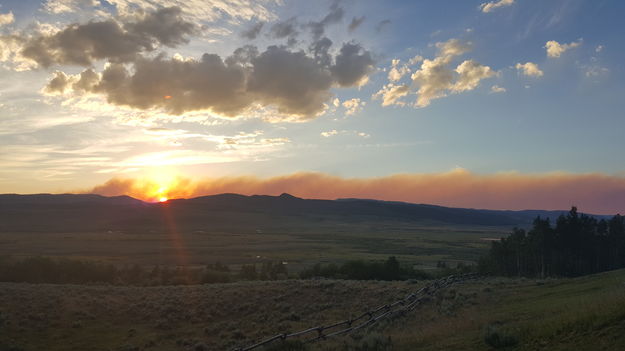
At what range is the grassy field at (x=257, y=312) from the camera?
66.2 ft

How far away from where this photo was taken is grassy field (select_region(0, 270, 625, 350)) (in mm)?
20186

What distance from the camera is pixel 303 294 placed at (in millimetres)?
43312

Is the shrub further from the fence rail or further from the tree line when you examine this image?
the tree line

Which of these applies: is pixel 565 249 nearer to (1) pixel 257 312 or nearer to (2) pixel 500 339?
(1) pixel 257 312

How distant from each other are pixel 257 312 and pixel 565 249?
59.8 metres

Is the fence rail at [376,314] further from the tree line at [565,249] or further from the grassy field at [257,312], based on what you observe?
the tree line at [565,249]

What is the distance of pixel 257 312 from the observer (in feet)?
130

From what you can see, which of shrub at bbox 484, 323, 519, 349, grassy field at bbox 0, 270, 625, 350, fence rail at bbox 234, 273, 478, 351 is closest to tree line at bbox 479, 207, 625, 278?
fence rail at bbox 234, 273, 478, 351

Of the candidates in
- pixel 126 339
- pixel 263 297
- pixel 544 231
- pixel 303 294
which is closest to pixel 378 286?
pixel 303 294

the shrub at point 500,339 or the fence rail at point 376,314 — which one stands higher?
the shrub at point 500,339

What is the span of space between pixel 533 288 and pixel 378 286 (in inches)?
574

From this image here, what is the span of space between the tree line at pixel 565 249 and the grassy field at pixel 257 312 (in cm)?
4095

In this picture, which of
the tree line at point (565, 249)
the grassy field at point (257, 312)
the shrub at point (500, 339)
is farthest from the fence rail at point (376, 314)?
the tree line at point (565, 249)

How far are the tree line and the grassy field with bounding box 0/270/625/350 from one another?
1612 inches
